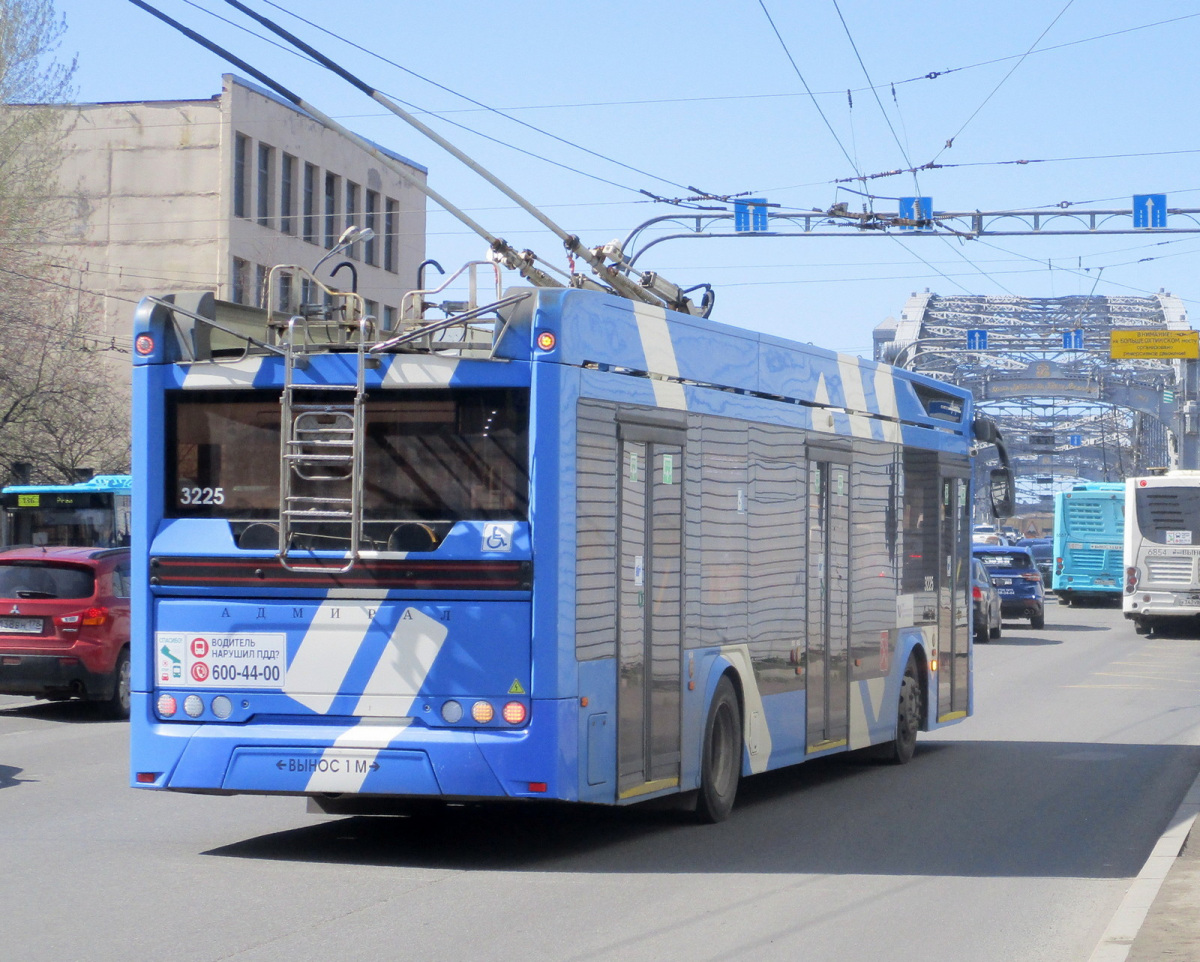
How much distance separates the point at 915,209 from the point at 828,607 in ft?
68.1

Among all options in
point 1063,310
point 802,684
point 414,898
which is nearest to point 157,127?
point 802,684

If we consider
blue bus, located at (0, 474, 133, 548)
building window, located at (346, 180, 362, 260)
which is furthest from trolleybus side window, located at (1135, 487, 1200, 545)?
building window, located at (346, 180, 362, 260)

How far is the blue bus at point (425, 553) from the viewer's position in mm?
8680

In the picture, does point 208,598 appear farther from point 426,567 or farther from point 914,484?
point 914,484

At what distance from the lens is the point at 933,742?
53.7 feet

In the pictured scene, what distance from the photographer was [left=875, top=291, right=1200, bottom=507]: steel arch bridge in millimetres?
100750

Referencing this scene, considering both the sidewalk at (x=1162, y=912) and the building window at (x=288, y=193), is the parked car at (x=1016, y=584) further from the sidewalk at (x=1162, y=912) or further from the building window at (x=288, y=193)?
the sidewalk at (x=1162, y=912)

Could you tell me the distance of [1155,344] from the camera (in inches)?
2432

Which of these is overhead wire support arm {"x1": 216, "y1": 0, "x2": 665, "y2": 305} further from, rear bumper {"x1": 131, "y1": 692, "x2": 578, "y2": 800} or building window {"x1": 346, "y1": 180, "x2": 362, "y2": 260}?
building window {"x1": 346, "y1": 180, "x2": 362, "y2": 260}

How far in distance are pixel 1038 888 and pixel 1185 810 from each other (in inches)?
123

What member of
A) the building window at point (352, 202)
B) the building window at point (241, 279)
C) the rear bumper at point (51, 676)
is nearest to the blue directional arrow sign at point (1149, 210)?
the building window at point (241, 279)

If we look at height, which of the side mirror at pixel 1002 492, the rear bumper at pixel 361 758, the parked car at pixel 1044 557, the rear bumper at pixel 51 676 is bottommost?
the rear bumper at pixel 51 676

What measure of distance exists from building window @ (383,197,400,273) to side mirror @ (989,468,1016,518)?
37341 millimetres

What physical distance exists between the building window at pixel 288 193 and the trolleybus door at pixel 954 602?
110 ft
